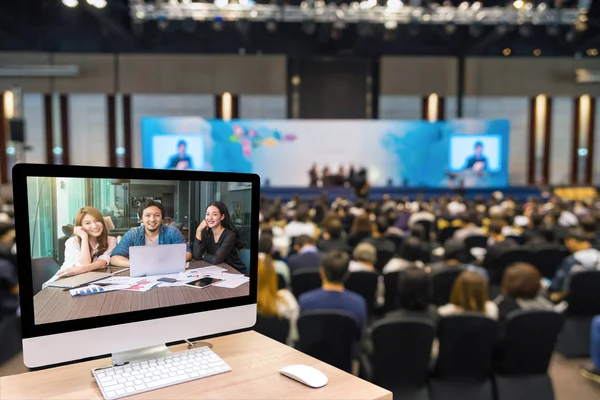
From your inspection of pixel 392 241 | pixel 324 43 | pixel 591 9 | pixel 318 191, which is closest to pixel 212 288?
pixel 392 241

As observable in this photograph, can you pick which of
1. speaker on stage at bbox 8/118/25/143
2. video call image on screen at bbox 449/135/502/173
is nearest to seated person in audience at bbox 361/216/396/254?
speaker on stage at bbox 8/118/25/143

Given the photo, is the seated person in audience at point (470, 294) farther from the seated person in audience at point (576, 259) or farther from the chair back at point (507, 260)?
the chair back at point (507, 260)

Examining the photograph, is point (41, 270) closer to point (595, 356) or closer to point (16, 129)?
point (595, 356)

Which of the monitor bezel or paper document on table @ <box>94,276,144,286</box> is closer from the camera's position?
the monitor bezel

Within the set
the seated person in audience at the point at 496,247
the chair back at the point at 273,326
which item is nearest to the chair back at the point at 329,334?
the chair back at the point at 273,326

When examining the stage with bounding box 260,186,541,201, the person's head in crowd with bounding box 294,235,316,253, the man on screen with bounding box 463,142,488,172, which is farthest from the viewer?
the man on screen with bounding box 463,142,488,172

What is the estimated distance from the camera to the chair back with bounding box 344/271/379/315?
168 inches

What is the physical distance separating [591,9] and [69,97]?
16.0m

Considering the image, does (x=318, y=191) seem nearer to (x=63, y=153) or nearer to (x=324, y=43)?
(x=324, y=43)

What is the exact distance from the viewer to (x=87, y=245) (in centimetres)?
126

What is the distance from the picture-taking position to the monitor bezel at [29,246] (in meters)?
1.14

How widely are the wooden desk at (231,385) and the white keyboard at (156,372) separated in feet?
0.06

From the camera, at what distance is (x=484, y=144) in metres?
16.6

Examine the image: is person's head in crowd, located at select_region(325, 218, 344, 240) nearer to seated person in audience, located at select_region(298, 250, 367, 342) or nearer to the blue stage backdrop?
seated person in audience, located at select_region(298, 250, 367, 342)
